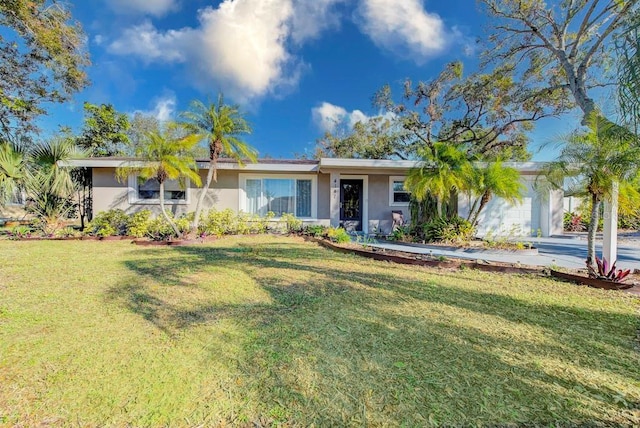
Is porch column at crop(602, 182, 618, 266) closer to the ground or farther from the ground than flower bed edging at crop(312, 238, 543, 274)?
farther from the ground

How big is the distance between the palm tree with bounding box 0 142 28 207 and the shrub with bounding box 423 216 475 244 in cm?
1333

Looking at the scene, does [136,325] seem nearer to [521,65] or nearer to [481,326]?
[481,326]

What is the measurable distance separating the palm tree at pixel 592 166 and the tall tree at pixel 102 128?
26.4 metres

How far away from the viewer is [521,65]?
1094 cm

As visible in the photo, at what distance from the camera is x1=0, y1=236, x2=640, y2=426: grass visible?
6.85 feet

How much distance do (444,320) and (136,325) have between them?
381cm

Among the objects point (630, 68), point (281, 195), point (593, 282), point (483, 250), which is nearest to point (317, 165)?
point (281, 195)

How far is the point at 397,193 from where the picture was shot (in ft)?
40.5

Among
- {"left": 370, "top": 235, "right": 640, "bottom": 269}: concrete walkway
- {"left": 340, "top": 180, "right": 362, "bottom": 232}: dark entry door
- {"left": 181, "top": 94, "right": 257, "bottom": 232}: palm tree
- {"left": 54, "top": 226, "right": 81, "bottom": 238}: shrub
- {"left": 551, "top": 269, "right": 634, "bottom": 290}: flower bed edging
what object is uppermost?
{"left": 181, "top": 94, "right": 257, "bottom": 232}: palm tree

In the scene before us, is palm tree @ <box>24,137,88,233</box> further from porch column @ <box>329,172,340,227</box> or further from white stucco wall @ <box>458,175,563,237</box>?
white stucco wall @ <box>458,175,563,237</box>

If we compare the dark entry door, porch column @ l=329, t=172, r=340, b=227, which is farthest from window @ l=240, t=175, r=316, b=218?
the dark entry door

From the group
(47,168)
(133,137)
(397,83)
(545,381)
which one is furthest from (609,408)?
(133,137)

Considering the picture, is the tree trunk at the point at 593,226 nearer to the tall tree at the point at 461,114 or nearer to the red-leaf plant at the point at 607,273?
the red-leaf plant at the point at 607,273

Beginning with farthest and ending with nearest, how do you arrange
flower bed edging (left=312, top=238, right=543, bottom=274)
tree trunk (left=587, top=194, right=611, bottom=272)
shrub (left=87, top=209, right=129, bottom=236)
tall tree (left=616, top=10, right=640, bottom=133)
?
shrub (left=87, top=209, right=129, bottom=236) < flower bed edging (left=312, top=238, right=543, bottom=274) < tree trunk (left=587, top=194, right=611, bottom=272) < tall tree (left=616, top=10, right=640, bottom=133)
